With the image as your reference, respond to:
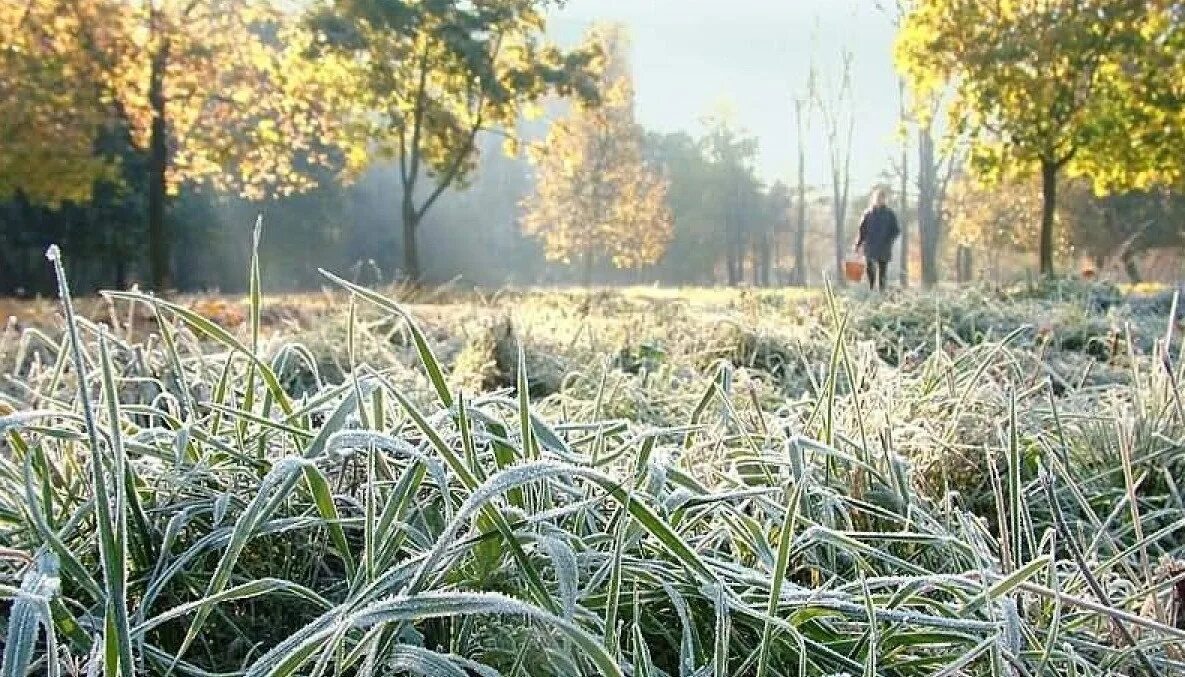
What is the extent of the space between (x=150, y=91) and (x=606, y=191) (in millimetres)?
19692

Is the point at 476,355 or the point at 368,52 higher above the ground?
the point at 368,52

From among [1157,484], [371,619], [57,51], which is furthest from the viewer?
[57,51]

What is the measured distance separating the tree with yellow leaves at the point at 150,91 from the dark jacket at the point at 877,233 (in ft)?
29.5

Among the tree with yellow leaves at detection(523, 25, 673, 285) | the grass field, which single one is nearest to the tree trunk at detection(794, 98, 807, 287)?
the tree with yellow leaves at detection(523, 25, 673, 285)

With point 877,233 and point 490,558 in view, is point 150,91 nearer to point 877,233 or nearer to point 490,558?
point 877,233

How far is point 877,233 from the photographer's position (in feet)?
38.7

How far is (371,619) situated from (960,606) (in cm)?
51

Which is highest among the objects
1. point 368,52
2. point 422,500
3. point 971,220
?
point 368,52

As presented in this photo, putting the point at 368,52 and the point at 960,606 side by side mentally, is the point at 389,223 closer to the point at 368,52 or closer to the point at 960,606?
the point at 368,52

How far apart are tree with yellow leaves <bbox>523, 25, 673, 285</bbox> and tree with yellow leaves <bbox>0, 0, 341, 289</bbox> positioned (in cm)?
1563

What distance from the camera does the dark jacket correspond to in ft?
38.4

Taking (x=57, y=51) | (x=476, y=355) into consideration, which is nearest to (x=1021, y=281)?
(x=476, y=355)

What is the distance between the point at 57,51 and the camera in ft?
39.1

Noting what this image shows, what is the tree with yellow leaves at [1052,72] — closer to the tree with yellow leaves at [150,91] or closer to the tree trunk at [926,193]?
the tree with yellow leaves at [150,91]
